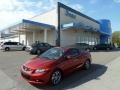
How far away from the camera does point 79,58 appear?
10391mm

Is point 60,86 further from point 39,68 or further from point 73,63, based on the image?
point 73,63

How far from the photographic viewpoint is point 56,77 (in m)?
8.18

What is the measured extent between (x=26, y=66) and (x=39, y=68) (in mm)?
690

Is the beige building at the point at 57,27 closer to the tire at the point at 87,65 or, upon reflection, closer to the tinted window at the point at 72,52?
the tire at the point at 87,65

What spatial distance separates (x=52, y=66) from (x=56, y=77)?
1.77 feet

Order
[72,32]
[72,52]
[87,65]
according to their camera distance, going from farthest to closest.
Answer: [72,32] < [87,65] < [72,52]

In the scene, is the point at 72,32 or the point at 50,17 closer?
the point at 50,17

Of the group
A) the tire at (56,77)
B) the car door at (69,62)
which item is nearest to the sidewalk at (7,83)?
the tire at (56,77)

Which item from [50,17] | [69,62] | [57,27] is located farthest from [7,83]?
[50,17]

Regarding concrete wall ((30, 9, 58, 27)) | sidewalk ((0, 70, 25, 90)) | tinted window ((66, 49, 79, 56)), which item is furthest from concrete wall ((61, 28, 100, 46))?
sidewalk ((0, 70, 25, 90))

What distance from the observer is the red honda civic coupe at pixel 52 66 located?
25.0 feet

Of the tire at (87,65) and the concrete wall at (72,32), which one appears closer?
the tire at (87,65)

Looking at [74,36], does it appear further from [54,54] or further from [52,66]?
[52,66]

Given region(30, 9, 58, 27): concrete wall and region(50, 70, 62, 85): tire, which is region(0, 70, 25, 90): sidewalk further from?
region(30, 9, 58, 27): concrete wall
